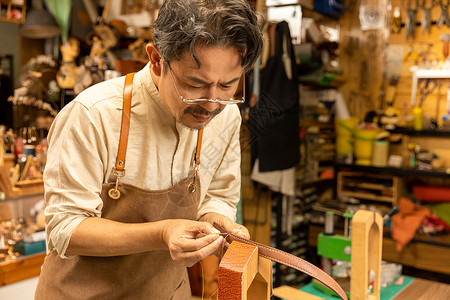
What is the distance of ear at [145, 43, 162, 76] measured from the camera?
124 cm

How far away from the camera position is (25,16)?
3.16 metres

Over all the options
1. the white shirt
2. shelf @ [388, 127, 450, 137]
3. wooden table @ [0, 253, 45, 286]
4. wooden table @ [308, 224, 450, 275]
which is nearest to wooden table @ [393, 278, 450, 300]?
the white shirt

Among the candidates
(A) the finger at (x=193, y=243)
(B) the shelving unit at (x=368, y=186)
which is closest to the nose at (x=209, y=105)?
(A) the finger at (x=193, y=243)

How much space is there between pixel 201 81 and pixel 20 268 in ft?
6.48

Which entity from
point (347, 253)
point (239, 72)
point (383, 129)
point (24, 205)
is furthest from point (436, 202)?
point (239, 72)

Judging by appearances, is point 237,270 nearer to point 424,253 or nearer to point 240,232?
point 240,232

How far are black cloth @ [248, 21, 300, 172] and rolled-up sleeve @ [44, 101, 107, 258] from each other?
218 cm

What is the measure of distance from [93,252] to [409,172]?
357 centimetres

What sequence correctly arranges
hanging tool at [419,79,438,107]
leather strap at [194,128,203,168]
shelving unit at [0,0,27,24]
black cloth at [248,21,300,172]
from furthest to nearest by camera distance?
1. hanging tool at [419,79,438,107]
2. black cloth at [248,21,300,172]
3. shelving unit at [0,0,27,24]
4. leather strap at [194,128,203,168]

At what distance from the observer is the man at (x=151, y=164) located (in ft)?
3.65

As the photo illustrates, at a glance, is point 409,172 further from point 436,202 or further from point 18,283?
point 18,283

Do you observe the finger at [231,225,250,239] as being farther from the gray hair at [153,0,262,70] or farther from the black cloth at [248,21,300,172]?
the black cloth at [248,21,300,172]

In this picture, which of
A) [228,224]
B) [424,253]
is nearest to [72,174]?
[228,224]

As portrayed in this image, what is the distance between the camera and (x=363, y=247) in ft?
5.32
